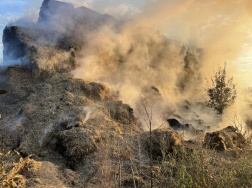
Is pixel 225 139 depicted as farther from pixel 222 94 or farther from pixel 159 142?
pixel 222 94

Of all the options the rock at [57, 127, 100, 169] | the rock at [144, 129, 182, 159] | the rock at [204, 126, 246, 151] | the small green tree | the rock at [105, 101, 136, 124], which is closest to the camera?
the rock at [57, 127, 100, 169]

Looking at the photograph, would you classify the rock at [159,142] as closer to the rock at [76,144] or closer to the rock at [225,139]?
the rock at [225,139]

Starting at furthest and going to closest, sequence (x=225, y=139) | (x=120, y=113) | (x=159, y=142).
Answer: (x=120, y=113) → (x=225, y=139) → (x=159, y=142)

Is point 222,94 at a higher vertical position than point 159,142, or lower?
higher

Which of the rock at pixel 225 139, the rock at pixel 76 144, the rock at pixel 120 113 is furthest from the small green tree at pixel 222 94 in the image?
the rock at pixel 76 144

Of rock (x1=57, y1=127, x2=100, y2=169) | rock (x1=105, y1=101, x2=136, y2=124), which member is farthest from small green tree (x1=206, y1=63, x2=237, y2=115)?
rock (x1=57, y1=127, x2=100, y2=169)

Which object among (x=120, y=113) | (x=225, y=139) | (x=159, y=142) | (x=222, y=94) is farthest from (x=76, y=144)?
(x=222, y=94)

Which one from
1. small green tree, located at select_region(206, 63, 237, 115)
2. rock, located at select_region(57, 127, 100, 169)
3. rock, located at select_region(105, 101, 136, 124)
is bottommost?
rock, located at select_region(57, 127, 100, 169)

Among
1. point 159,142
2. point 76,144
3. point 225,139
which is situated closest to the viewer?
point 76,144

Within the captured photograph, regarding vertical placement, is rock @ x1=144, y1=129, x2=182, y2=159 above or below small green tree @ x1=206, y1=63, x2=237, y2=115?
below

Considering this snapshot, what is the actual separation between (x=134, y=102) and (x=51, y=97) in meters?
4.26

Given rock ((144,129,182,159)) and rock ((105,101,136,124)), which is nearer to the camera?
rock ((144,129,182,159))

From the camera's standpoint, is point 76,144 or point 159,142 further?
point 159,142

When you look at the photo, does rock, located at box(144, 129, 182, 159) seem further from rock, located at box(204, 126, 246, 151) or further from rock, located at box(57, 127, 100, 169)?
rock, located at box(57, 127, 100, 169)
